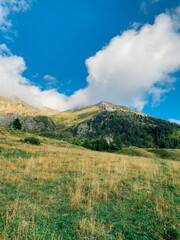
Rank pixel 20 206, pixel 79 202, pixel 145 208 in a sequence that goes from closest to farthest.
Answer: pixel 20 206
pixel 145 208
pixel 79 202

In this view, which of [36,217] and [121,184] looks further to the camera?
[121,184]

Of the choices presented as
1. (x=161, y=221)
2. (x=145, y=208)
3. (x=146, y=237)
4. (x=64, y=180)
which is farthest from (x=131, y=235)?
(x=64, y=180)

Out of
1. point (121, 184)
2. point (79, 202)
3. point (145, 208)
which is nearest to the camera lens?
point (145, 208)

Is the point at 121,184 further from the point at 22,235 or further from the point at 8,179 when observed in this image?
the point at 8,179

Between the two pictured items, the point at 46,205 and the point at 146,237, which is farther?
the point at 46,205

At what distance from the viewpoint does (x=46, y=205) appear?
459 cm

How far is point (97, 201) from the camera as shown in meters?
5.14

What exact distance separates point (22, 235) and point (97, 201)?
10.0 ft

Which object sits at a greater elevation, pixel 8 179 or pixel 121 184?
pixel 121 184

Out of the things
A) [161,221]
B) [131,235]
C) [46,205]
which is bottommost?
[46,205]

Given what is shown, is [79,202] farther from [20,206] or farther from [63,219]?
[20,206]

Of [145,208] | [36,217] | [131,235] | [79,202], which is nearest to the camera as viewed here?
[131,235]

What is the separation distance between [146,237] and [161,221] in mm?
987

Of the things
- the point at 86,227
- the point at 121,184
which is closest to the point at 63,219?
the point at 86,227
